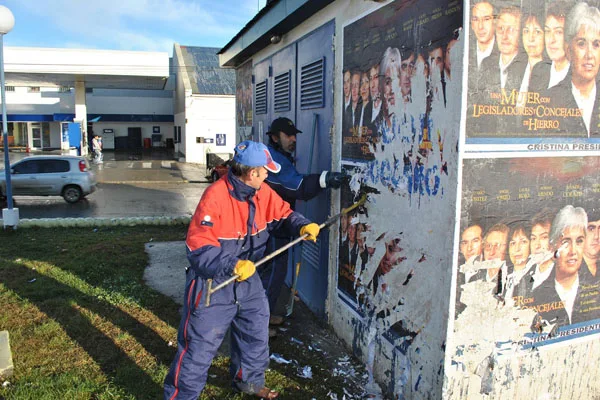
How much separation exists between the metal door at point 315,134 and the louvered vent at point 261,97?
1.44 meters

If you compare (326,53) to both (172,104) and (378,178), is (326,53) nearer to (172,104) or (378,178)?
(378,178)

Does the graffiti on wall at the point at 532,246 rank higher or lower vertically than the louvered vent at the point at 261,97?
lower

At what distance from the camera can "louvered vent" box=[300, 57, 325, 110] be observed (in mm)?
4859

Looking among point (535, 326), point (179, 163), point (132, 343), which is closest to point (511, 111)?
point (535, 326)

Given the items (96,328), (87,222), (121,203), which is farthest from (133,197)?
(96,328)

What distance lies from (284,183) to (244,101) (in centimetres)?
429

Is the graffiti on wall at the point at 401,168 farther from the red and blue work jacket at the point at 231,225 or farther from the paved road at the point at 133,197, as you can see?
the paved road at the point at 133,197

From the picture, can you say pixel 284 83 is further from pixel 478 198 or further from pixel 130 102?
pixel 130 102

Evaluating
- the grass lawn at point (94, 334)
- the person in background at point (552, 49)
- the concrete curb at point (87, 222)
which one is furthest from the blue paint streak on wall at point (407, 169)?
the concrete curb at point (87, 222)

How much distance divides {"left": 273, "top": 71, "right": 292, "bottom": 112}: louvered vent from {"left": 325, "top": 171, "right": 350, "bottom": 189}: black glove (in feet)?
6.28

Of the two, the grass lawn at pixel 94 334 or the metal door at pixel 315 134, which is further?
the metal door at pixel 315 134

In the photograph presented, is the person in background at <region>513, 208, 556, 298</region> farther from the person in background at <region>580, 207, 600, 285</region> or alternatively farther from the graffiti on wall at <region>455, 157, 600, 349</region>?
the person in background at <region>580, 207, 600, 285</region>

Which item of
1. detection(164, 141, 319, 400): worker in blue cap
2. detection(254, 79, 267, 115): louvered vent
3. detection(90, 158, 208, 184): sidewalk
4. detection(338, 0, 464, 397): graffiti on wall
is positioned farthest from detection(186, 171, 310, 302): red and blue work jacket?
detection(90, 158, 208, 184): sidewalk

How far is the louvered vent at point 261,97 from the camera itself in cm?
697
